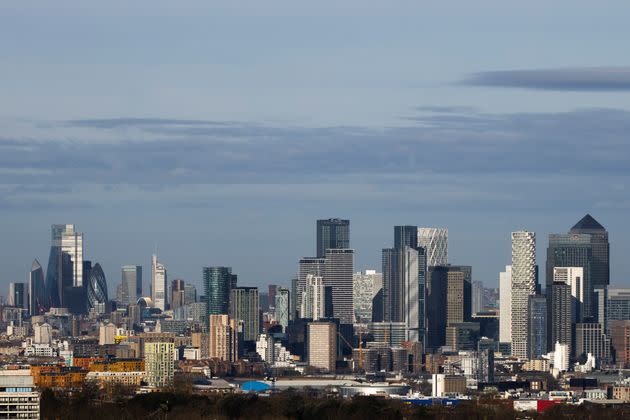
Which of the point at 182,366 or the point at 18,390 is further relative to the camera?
the point at 182,366

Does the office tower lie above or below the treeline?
above

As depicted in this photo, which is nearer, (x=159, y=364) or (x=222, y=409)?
(x=222, y=409)

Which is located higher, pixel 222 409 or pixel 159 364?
pixel 159 364

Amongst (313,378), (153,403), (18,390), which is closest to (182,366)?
(313,378)

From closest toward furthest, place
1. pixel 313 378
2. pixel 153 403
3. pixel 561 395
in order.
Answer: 1. pixel 153 403
2. pixel 561 395
3. pixel 313 378

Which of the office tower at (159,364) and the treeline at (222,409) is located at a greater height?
the office tower at (159,364)

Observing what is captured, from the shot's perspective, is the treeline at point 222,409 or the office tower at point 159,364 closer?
the treeline at point 222,409

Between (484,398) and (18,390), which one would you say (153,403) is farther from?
(484,398)

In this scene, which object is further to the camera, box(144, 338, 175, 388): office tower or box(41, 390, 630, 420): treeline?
box(144, 338, 175, 388): office tower
